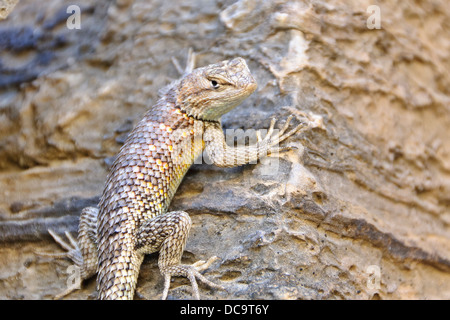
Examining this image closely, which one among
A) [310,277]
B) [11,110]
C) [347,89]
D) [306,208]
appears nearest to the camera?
[310,277]

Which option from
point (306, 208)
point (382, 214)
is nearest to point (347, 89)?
point (382, 214)

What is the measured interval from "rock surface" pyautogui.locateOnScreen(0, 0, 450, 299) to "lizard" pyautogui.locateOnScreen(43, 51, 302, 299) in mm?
155

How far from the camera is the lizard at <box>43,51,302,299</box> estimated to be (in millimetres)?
3508

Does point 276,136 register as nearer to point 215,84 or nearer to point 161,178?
point 215,84

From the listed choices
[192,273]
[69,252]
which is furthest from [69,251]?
[192,273]

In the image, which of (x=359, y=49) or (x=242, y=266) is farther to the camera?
(x=359, y=49)

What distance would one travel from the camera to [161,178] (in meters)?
3.86

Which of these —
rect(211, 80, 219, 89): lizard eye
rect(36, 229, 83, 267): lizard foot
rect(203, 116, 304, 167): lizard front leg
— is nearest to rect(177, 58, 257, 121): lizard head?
rect(211, 80, 219, 89): lizard eye

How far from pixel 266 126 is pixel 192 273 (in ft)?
4.71

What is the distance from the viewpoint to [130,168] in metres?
3.83

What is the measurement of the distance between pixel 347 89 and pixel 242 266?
6.95 ft

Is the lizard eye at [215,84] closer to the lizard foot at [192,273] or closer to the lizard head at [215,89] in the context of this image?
the lizard head at [215,89]

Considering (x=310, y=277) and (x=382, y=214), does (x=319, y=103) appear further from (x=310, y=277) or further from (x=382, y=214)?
(x=310, y=277)

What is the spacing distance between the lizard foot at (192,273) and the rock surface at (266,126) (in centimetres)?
6
